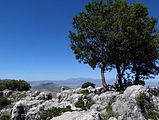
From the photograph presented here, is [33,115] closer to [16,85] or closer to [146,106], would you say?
[146,106]

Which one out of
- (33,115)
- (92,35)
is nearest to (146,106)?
(33,115)

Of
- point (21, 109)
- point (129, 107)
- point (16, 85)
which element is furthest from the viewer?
point (16, 85)

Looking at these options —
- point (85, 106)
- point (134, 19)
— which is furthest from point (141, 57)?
point (85, 106)

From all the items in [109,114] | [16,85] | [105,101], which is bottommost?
[109,114]

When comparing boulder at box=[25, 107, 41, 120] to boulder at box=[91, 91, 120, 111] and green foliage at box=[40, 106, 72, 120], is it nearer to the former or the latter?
green foliage at box=[40, 106, 72, 120]

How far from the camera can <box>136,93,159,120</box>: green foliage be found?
73.4 feet

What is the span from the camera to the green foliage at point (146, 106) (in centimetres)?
2238

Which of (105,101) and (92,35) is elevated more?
(92,35)

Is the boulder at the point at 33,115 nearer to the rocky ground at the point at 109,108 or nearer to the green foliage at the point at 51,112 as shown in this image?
the rocky ground at the point at 109,108

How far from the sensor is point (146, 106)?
23.3m

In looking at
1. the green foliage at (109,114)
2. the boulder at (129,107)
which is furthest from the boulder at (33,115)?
the boulder at (129,107)

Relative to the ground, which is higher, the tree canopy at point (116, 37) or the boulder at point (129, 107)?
the tree canopy at point (116, 37)

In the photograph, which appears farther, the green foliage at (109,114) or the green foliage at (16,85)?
the green foliage at (16,85)

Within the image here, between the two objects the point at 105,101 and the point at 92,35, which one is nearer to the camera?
the point at 105,101
